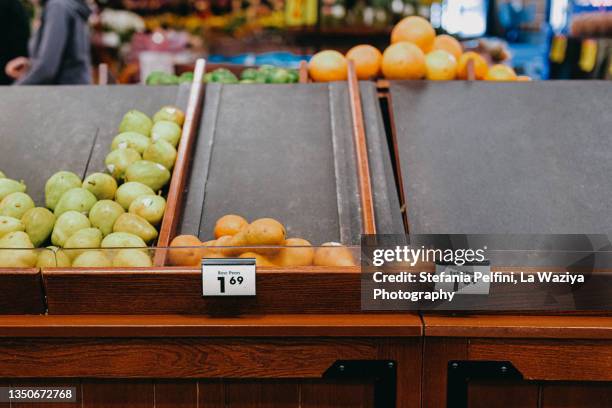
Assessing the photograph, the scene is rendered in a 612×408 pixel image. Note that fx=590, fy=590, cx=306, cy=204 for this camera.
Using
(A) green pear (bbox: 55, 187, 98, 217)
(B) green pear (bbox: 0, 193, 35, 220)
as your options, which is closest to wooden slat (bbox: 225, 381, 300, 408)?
(A) green pear (bbox: 55, 187, 98, 217)

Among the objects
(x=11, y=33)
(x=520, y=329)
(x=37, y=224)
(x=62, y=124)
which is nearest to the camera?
(x=520, y=329)

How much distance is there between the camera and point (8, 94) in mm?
2377

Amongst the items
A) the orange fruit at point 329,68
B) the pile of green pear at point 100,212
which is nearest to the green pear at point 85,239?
the pile of green pear at point 100,212

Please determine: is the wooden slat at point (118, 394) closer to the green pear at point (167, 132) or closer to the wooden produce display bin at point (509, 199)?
the wooden produce display bin at point (509, 199)

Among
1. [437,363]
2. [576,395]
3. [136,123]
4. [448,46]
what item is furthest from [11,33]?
[576,395]

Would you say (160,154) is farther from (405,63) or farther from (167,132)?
(405,63)

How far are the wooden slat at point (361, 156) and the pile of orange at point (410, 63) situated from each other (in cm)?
8

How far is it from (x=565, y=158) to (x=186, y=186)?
1239mm

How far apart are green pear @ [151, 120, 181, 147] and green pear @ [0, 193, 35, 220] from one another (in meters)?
0.48

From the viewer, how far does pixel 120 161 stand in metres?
1.87

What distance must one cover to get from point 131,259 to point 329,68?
1432 mm

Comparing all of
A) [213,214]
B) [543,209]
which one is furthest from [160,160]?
[543,209]

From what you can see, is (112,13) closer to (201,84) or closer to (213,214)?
(201,84)

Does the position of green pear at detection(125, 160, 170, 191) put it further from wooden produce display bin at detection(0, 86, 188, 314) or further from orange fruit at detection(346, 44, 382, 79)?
orange fruit at detection(346, 44, 382, 79)
